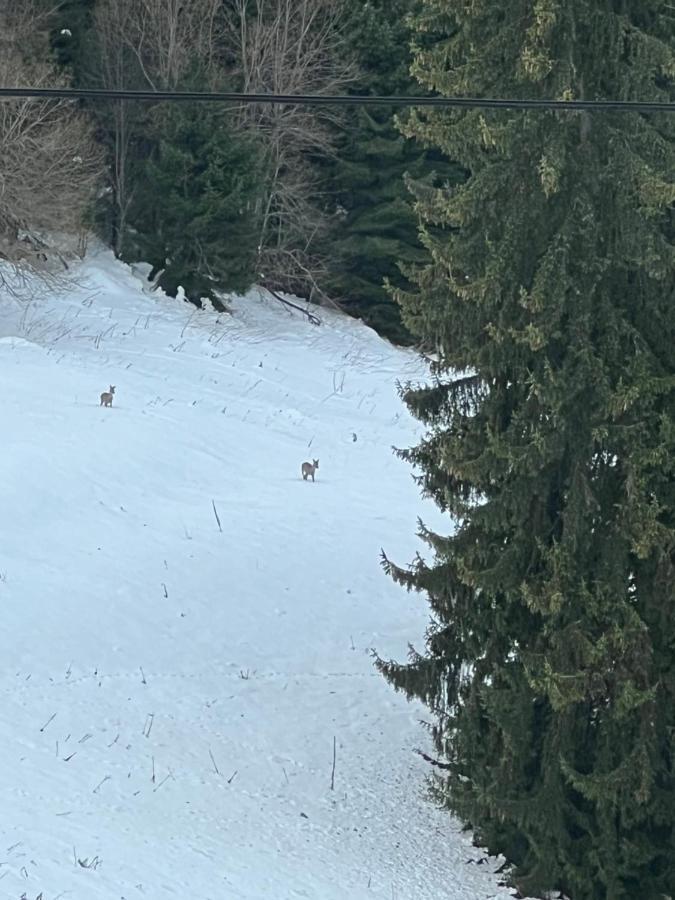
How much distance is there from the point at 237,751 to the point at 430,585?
2.62 m

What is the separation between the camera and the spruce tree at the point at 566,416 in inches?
333

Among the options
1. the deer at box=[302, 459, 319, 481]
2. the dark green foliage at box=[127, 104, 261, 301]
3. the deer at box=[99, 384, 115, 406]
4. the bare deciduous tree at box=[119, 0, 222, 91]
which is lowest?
the deer at box=[302, 459, 319, 481]

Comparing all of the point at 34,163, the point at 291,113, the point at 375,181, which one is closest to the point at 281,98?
the point at 34,163

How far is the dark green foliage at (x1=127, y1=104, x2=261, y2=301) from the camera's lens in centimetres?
3116

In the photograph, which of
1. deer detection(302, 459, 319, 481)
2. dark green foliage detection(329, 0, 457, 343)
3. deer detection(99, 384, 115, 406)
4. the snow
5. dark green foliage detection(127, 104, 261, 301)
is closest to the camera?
the snow

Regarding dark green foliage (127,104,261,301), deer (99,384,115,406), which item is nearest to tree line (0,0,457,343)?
dark green foliage (127,104,261,301)

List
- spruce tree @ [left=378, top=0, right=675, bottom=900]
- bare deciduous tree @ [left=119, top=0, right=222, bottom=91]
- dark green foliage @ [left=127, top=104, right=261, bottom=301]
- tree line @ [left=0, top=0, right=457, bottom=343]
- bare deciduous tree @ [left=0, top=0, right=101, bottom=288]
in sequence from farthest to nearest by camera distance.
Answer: bare deciduous tree @ [left=119, top=0, right=222, bottom=91]
tree line @ [left=0, top=0, right=457, bottom=343]
dark green foliage @ [left=127, top=104, right=261, bottom=301]
bare deciduous tree @ [left=0, top=0, right=101, bottom=288]
spruce tree @ [left=378, top=0, right=675, bottom=900]

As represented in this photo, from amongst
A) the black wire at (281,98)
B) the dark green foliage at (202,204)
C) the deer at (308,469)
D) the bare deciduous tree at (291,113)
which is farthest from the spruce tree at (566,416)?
the bare deciduous tree at (291,113)

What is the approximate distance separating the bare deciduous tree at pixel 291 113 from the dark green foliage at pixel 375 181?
0.61m

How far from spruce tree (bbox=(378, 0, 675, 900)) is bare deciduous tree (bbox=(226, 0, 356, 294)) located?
25.1 meters

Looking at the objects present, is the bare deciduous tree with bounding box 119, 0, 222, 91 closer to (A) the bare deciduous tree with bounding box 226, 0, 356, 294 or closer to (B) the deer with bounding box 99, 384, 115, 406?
(A) the bare deciduous tree with bounding box 226, 0, 356, 294

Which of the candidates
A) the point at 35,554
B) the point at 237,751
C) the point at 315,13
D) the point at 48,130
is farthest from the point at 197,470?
the point at 315,13

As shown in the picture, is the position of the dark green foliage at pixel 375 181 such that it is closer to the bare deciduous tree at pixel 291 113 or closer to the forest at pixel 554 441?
the bare deciduous tree at pixel 291 113

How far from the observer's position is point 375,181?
115 ft
